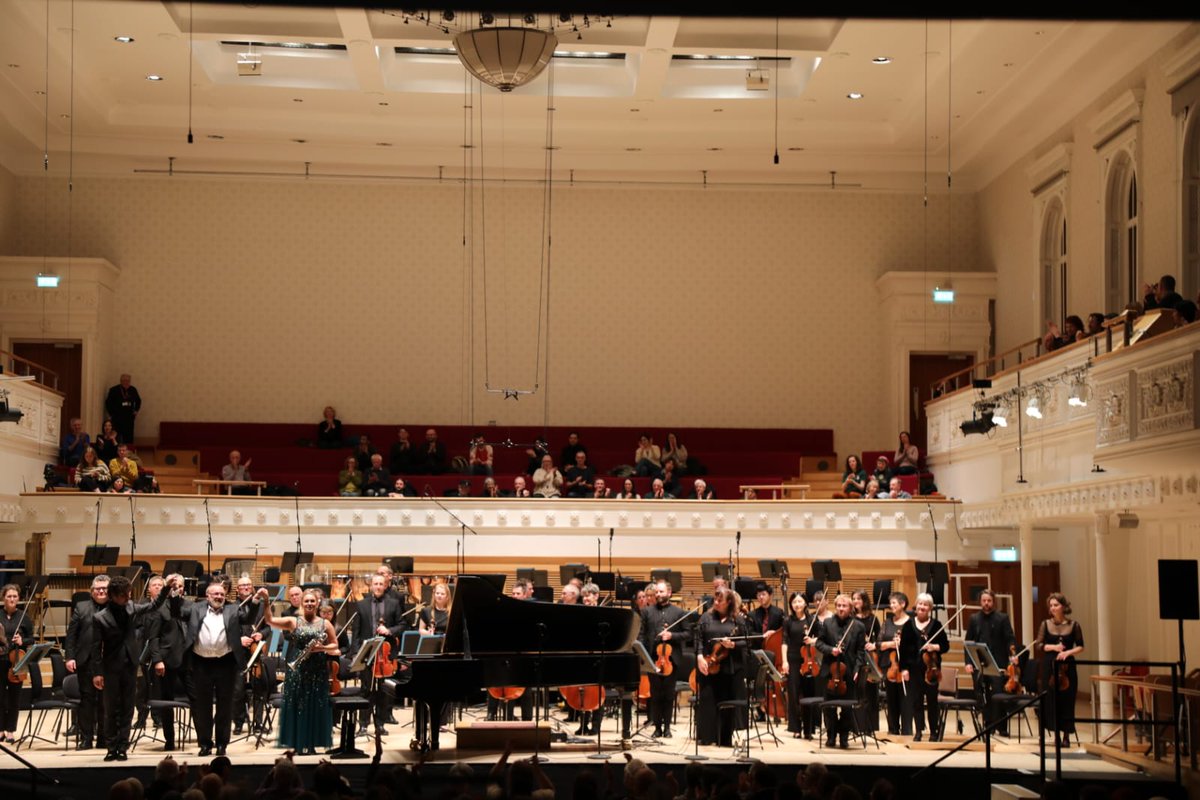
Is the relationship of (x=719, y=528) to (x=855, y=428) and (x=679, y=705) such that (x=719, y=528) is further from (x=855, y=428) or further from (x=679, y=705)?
(x=855, y=428)

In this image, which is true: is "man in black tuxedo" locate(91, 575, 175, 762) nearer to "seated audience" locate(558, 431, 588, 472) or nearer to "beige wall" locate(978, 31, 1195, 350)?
"seated audience" locate(558, 431, 588, 472)

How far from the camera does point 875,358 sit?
2452 cm

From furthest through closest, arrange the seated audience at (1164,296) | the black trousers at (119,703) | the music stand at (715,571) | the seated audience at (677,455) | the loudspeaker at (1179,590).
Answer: the seated audience at (677,455) < the music stand at (715,571) < the seated audience at (1164,296) < the black trousers at (119,703) < the loudspeaker at (1179,590)

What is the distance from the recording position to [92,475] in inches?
750

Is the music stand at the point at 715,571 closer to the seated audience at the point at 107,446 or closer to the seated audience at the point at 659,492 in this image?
the seated audience at the point at 659,492

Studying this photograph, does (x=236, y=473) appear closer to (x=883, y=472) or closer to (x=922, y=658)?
(x=883, y=472)

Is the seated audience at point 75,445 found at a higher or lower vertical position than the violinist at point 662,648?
higher

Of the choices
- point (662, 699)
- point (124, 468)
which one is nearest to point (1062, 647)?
point (662, 699)

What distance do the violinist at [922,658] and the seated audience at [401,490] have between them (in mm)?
8358

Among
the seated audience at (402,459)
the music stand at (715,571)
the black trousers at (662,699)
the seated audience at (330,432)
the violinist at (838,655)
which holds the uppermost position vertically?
the seated audience at (330,432)

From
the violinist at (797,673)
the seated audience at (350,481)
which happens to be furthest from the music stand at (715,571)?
the seated audience at (350,481)

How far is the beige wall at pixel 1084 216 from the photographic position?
16.7 m

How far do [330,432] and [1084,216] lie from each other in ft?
39.3

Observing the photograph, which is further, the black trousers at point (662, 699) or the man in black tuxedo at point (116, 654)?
the black trousers at point (662, 699)
